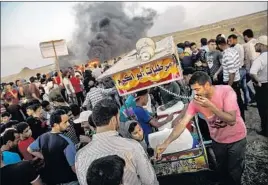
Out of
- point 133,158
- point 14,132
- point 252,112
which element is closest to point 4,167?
point 14,132

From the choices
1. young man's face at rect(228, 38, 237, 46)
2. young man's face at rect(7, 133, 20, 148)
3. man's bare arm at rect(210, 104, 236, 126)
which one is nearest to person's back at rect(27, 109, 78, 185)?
young man's face at rect(7, 133, 20, 148)

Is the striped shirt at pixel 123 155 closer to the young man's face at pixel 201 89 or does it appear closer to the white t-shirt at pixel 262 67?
the young man's face at pixel 201 89

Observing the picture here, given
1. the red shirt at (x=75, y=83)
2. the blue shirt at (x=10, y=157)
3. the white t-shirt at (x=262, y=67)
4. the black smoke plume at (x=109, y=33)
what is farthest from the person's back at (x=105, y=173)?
the black smoke plume at (x=109, y=33)

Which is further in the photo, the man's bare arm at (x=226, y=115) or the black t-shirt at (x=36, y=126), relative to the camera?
the black t-shirt at (x=36, y=126)

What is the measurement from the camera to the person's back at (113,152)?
7.32ft

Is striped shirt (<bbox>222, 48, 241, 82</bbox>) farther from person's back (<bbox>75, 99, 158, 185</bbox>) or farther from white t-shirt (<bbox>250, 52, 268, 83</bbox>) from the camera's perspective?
person's back (<bbox>75, 99, 158, 185</bbox>)

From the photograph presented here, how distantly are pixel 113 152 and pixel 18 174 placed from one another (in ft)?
3.71

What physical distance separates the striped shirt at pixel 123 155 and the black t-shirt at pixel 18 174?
0.75 metres

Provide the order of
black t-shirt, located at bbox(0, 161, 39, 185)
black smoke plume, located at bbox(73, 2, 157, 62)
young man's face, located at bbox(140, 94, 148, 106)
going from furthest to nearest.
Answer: black smoke plume, located at bbox(73, 2, 157, 62) → young man's face, located at bbox(140, 94, 148, 106) → black t-shirt, located at bbox(0, 161, 39, 185)

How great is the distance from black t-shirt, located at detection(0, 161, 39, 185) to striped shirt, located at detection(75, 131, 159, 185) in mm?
751

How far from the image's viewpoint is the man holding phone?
300 centimetres

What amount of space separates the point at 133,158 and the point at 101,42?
2680cm

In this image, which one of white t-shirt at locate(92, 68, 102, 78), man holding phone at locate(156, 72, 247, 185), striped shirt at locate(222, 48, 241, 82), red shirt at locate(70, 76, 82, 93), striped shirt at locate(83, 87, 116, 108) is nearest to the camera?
man holding phone at locate(156, 72, 247, 185)

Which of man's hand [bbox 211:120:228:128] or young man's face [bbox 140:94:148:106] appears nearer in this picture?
man's hand [bbox 211:120:228:128]
